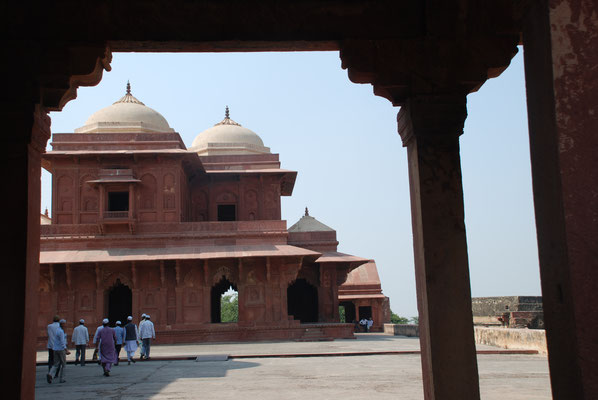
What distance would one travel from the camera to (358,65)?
4629 mm

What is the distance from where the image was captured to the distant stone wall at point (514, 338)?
527 inches

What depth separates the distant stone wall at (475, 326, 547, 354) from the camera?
13.4m

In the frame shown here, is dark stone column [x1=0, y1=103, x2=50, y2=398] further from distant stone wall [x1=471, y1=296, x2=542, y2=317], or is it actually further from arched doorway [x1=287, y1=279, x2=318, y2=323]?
arched doorway [x1=287, y1=279, x2=318, y2=323]


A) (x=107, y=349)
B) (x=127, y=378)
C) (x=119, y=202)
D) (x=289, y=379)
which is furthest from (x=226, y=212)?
(x=289, y=379)

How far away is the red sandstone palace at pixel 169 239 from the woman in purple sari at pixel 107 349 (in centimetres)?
954

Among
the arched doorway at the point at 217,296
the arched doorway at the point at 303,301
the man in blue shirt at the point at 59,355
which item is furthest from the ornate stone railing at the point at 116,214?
the man in blue shirt at the point at 59,355

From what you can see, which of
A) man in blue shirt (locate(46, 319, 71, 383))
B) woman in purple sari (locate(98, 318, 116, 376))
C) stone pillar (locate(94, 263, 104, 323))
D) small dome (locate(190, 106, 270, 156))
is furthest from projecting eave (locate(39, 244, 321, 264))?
man in blue shirt (locate(46, 319, 71, 383))

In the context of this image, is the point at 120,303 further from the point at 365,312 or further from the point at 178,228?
the point at 365,312

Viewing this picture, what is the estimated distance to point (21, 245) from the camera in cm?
420

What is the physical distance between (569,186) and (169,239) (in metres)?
20.9

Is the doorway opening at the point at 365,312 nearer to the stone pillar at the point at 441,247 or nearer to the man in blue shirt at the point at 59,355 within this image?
the man in blue shirt at the point at 59,355

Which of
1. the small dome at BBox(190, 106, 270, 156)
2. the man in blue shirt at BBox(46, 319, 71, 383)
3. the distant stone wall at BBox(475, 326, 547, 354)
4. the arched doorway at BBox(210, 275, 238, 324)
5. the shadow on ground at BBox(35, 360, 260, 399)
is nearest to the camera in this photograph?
the shadow on ground at BBox(35, 360, 260, 399)

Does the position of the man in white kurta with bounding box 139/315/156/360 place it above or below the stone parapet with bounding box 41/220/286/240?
below

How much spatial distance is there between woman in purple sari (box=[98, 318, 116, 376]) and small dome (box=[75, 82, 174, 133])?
15.6m
